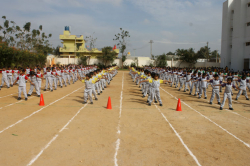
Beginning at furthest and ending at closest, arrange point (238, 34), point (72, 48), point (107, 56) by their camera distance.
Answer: point (72, 48), point (107, 56), point (238, 34)

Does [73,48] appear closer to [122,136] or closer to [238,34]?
[238,34]

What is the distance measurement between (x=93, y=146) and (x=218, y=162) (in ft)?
10.3

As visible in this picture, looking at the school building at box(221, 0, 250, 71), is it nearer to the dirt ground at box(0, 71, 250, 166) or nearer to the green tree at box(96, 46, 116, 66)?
the green tree at box(96, 46, 116, 66)

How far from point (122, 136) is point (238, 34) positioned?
36.0m

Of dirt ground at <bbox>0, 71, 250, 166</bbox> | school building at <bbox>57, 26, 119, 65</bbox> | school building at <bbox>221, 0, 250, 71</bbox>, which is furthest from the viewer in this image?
school building at <bbox>57, 26, 119, 65</bbox>

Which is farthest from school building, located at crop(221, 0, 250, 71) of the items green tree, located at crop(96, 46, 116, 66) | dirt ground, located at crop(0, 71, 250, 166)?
dirt ground, located at crop(0, 71, 250, 166)

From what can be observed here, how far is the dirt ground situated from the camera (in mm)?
4754

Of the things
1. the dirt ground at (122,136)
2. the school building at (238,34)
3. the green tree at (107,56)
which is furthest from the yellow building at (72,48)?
the dirt ground at (122,136)

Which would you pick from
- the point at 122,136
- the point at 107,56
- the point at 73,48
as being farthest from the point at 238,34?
the point at 73,48

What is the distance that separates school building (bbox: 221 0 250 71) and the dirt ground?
28.3 metres

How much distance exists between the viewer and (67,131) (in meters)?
6.50

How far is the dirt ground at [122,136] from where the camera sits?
4754 mm

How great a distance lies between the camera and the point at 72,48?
5484cm

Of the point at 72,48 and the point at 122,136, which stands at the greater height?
the point at 72,48
